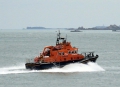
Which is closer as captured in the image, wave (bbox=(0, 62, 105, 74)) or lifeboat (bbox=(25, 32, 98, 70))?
lifeboat (bbox=(25, 32, 98, 70))

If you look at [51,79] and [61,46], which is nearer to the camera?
[51,79]

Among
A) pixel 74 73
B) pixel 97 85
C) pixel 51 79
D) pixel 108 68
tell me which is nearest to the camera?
pixel 97 85

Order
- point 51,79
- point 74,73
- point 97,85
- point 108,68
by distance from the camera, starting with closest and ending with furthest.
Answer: point 97,85 → point 51,79 → point 74,73 → point 108,68

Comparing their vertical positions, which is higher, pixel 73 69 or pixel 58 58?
pixel 58 58

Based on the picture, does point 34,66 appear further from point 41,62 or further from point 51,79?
point 51,79

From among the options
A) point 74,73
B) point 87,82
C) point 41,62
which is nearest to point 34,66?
point 41,62

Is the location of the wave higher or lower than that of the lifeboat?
A: lower

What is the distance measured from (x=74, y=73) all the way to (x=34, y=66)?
3991 mm

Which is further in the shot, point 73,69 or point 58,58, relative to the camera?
point 73,69

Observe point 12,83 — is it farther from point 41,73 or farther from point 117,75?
point 117,75

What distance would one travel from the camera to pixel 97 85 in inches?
1747

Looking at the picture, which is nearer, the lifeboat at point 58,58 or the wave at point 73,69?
the lifeboat at point 58,58

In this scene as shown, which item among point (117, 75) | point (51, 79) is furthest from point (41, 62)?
point (117, 75)

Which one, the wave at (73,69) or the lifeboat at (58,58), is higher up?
the lifeboat at (58,58)
